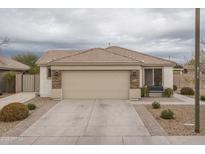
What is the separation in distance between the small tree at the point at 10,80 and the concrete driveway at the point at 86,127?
1262cm

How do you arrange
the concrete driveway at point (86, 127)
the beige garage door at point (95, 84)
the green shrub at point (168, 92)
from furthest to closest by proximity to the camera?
1. the green shrub at point (168, 92)
2. the beige garage door at point (95, 84)
3. the concrete driveway at point (86, 127)

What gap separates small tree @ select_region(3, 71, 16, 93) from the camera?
2552cm

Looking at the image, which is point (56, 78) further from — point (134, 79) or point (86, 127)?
point (86, 127)

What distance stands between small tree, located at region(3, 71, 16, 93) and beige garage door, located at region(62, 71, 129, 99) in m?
8.25

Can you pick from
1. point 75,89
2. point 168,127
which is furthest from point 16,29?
point 168,127

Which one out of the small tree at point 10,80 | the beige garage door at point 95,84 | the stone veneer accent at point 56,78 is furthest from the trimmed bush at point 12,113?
the small tree at point 10,80

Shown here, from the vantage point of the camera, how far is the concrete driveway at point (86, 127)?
8.46 m

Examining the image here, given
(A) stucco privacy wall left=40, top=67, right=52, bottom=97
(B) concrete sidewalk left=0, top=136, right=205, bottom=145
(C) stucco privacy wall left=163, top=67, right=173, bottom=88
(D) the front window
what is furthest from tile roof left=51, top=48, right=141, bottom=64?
(B) concrete sidewalk left=0, top=136, right=205, bottom=145

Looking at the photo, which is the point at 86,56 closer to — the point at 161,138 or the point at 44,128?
the point at 44,128

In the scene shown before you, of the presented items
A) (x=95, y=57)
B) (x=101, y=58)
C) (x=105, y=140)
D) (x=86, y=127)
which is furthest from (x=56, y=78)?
(x=105, y=140)

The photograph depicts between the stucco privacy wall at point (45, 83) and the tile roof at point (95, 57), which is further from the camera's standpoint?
the stucco privacy wall at point (45, 83)

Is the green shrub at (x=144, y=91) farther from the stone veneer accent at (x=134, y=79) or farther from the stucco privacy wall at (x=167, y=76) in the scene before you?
the stone veneer accent at (x=134, y=79)

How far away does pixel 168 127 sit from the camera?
1018 cm

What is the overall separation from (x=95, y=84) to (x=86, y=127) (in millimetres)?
9493
